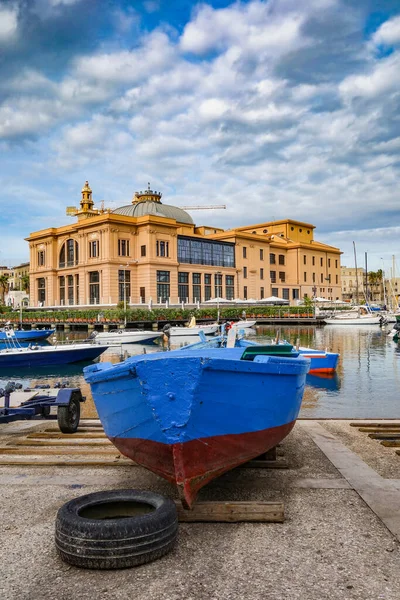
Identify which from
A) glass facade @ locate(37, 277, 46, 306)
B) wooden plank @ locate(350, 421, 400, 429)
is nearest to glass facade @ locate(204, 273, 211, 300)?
glass facade @ locate(37, 277, 46, 306)

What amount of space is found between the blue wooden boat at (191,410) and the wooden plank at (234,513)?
0.15 m

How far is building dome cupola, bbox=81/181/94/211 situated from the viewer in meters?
88.6

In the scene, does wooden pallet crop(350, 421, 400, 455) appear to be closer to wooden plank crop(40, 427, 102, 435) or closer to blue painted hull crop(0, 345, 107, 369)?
wooden plank crop(40, 427, 102, 435)

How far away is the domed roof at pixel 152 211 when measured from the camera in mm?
79875

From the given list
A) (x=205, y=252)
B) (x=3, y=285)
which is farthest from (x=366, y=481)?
(x=3, y=285)

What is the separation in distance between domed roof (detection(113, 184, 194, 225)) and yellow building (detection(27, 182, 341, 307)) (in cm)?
17

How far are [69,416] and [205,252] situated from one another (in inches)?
2632

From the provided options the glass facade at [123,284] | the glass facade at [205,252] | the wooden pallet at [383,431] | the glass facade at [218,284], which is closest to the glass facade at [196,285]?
the glass facade at [205,252]

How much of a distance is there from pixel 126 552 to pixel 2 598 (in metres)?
1.03

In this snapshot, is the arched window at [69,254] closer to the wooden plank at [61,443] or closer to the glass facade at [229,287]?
the glass facade at [229,287]

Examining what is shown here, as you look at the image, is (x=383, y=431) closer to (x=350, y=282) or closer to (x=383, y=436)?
(x=383, y=436)

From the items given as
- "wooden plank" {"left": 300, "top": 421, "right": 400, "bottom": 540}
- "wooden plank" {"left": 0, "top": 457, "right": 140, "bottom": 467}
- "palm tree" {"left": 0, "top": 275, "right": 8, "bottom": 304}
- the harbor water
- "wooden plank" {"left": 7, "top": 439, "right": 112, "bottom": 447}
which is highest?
"palm tree" {"left": 0, "top": 275, "right": 8, "bottom": 304}

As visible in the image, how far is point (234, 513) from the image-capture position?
209 inches

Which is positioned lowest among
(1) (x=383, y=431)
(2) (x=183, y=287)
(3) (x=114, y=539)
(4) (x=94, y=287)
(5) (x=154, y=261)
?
(1) (x=383, y=431)
